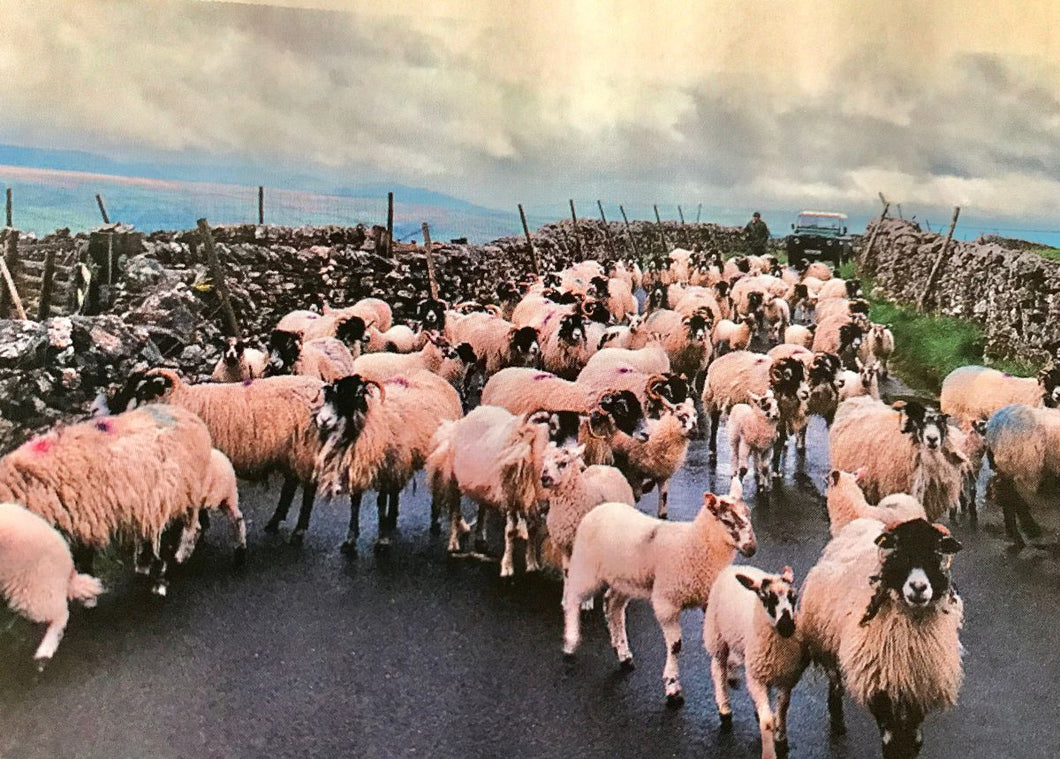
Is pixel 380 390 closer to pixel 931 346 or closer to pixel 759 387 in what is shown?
pixel 759 387

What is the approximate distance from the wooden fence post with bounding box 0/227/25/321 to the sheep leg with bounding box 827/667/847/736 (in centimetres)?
419

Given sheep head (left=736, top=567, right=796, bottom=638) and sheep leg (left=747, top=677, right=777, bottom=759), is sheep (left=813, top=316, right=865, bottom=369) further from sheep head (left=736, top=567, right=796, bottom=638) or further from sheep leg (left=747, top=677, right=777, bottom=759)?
sheep leg (left=747, top=677, right=777, bottom=759)

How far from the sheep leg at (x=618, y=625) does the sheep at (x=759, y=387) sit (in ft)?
6.89

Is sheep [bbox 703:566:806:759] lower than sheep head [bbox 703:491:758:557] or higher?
lower

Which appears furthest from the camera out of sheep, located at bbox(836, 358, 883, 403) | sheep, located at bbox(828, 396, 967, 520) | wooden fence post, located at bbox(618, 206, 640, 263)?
wooden fence post, located at bbox(618, 206, 640, 263)

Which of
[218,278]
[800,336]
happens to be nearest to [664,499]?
[218,278]

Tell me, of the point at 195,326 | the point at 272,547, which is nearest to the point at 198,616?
the point at 272,547

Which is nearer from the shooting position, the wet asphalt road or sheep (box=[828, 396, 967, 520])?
the wet asphalt road

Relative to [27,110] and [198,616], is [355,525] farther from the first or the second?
[27,110]

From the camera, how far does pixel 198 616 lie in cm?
439

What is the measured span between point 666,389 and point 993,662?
9.71ft

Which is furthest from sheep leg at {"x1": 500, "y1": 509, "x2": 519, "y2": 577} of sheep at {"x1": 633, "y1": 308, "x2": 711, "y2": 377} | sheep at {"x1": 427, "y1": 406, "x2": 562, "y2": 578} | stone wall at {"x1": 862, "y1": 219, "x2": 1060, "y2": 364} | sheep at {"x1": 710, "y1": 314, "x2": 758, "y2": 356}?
sheep at {"x1": 710, "y1": 314, "x2": 758, "y2": 356}

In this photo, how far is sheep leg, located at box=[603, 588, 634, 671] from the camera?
4.09 meters

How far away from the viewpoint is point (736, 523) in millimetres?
3789
